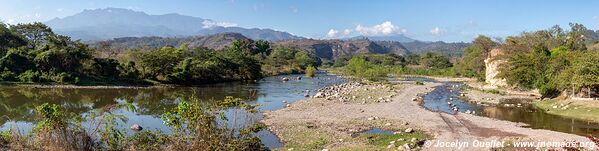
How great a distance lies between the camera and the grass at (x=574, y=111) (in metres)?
27.6

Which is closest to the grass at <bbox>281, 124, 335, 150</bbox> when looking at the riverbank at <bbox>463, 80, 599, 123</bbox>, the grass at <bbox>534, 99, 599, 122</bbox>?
the riverbank at <bbox>463, 80, 599, 123</bbox>

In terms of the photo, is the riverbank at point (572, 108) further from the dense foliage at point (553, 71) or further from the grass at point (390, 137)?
the grass at point (390, 137)

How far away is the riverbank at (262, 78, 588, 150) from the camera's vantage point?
19438 mm

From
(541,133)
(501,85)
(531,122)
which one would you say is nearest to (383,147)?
(541,133)

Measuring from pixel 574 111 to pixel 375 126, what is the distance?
14282mm

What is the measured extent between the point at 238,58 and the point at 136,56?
1635 cm

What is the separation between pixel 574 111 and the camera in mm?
29547

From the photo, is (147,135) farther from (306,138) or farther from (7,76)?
(7,76)

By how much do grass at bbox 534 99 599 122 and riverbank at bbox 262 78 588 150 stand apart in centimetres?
528

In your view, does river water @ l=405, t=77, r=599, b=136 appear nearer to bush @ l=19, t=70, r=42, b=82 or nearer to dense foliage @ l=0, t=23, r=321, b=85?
dense foliage @ l=0, t=23, r=321, b=85

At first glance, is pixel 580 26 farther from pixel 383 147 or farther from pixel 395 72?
pixel 383 147

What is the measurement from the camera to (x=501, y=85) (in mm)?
53188

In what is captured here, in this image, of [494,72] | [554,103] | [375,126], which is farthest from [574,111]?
[494,72]

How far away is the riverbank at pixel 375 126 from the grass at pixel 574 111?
528 centimetres
